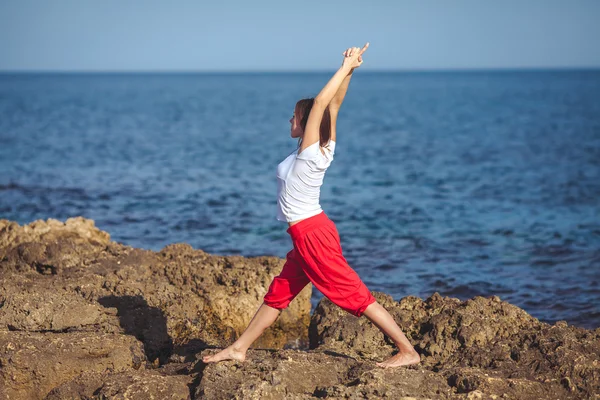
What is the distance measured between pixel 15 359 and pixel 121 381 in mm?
833

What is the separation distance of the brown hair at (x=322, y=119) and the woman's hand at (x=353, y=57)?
36cm

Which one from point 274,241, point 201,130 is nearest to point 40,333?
point 274,241

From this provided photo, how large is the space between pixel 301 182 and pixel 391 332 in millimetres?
1254

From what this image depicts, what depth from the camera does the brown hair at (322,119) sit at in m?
4.65

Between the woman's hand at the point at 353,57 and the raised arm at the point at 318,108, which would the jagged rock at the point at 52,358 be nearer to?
the raised arm at the point at 318,108

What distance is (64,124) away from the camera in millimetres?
42375

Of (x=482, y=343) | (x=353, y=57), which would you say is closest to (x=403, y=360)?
(x=482, y=343)

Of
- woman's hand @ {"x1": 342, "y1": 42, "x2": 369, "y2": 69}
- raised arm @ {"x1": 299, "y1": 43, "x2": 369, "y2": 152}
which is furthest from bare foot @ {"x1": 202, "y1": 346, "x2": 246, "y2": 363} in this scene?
woman's hand @ {"x1": 342, "y1": 42, "x2": 369, "y2": 69}

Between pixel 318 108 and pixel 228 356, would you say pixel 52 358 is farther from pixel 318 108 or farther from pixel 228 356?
pixel 318 108

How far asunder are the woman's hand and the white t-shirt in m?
0.54

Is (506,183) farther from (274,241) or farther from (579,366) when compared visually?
(579,366)

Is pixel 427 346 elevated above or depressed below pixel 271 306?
below

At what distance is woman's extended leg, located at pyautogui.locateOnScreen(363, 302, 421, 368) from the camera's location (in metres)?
4.83

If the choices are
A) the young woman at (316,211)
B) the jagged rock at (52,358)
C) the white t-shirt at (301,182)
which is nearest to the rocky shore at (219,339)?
the jagged rock at (52,358)
